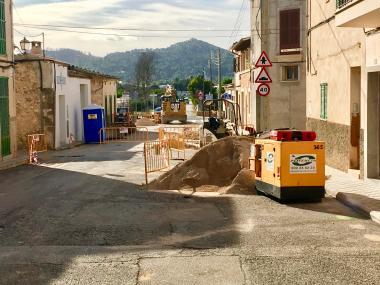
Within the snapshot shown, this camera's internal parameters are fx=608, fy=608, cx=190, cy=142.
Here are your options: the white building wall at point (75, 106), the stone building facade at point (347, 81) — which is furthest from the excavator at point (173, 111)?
the stone building facade at point (347, 81)

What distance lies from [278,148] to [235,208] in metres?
1.51

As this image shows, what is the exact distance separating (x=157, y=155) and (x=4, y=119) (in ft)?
21.5

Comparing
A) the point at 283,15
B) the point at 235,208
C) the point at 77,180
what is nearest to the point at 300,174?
the point at 235,208

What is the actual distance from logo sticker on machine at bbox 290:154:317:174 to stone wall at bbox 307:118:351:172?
13.4 ft

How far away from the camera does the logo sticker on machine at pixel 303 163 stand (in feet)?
39.9

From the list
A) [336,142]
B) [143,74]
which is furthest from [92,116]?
[143,74]

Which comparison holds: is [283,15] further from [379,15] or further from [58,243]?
[58,243]

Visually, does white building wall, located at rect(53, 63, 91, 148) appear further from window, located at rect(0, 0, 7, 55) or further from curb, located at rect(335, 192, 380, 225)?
curb, located at rect(335, 192, 380, 225)

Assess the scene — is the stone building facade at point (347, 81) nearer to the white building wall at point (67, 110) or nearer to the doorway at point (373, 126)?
the doorway at point (373, 126)

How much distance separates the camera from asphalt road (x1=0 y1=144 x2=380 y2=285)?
23.8 feet

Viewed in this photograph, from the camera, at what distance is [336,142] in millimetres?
17047

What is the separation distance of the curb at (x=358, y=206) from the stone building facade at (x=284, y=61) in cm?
1712

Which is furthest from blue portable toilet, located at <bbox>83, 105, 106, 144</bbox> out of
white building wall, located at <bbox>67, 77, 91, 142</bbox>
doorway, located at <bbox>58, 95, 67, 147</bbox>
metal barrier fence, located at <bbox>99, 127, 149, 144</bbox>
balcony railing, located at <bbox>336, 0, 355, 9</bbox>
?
balcony railing, located at <bbox>336, 0, 355, 9</bbox>

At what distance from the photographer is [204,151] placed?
16344 millimetres
